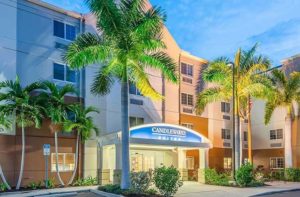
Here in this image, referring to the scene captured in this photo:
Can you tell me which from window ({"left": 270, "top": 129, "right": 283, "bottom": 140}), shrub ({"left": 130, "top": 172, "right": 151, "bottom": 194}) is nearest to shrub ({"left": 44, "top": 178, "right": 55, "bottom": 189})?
shrub ({"left": 130, "top": 172, "right": 151, "bottom": 194})

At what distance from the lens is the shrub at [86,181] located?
26.5m

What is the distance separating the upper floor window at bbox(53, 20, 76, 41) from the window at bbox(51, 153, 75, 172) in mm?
8337

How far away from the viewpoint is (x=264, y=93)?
94.3 feet

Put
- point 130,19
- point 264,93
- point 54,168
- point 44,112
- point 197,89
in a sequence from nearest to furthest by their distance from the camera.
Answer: point 130,19 < point 44,112 < point 54,168 < point 264,93 < point 197,89

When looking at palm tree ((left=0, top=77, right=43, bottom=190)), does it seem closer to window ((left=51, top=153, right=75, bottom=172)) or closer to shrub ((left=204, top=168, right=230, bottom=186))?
window ((left=51, top=153, right=75, bottom=172))

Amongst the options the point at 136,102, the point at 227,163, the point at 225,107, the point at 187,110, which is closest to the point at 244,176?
the point at 136,102

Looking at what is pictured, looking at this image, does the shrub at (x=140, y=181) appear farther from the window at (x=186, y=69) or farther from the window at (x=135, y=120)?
the window at (x=186, y=69)

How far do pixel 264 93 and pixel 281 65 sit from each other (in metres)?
11.4

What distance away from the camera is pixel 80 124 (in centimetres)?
2597

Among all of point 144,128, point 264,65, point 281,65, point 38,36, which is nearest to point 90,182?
point 144,128

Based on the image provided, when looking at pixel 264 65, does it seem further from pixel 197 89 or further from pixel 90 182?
pixel 90 182

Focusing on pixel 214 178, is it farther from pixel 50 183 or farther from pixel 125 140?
pixel 50 183

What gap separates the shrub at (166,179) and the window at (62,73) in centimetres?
1139

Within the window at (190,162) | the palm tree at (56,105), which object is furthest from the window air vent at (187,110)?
the palm tree at (56,105)
